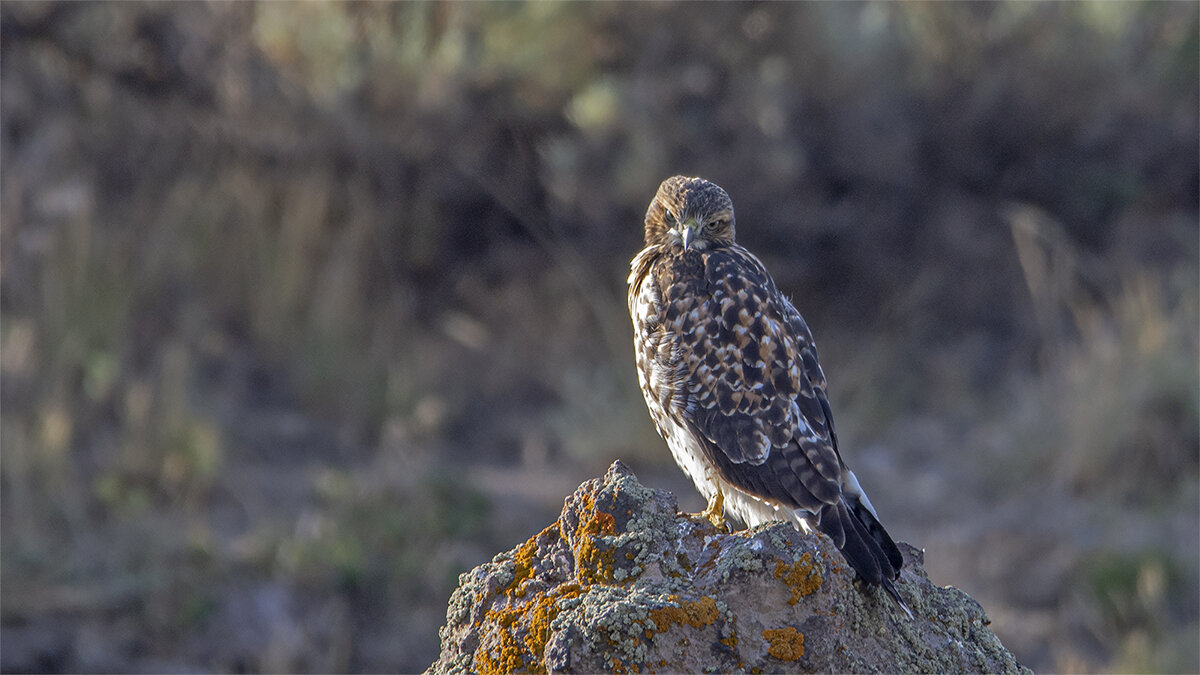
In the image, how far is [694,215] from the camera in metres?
4.27

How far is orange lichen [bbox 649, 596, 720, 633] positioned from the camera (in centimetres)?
259

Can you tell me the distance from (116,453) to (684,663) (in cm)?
527

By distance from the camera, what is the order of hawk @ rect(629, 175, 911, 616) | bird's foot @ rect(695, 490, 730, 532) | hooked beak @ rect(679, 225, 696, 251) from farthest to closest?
hooked beak @ rect(679, 225, 696, 251) → bird's foot @ rect(695, 490, 730, 532) → hawk @ rect(629, 175, 911, 616)

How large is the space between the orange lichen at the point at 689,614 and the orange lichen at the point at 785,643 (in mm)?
115

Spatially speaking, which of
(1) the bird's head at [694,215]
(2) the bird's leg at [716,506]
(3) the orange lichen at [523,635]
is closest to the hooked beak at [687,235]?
(1) the bird's head at [694,215]

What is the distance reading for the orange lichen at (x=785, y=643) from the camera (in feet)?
8.64

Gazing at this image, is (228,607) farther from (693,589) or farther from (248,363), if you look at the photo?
(693,589)

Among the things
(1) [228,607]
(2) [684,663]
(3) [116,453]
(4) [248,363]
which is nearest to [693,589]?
(2) [684,663]

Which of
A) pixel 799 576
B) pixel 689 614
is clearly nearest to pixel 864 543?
pixel 799 576

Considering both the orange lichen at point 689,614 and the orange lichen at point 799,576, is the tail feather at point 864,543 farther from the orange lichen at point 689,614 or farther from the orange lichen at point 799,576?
the orange lichen at point 689,614

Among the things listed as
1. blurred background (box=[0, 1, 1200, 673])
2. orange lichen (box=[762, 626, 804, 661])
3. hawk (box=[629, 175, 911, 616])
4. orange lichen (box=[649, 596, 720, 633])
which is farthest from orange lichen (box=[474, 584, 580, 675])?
blurred background (box=[0, 1, 1200, 673])

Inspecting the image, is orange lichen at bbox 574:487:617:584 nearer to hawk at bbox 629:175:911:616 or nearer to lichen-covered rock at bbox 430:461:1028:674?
lichen-covered rock at bbox 430:461:1028:674

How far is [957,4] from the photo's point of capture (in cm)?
915

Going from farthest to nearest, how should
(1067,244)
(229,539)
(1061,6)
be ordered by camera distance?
(1061,6) < (1067,244) < (229,539)
